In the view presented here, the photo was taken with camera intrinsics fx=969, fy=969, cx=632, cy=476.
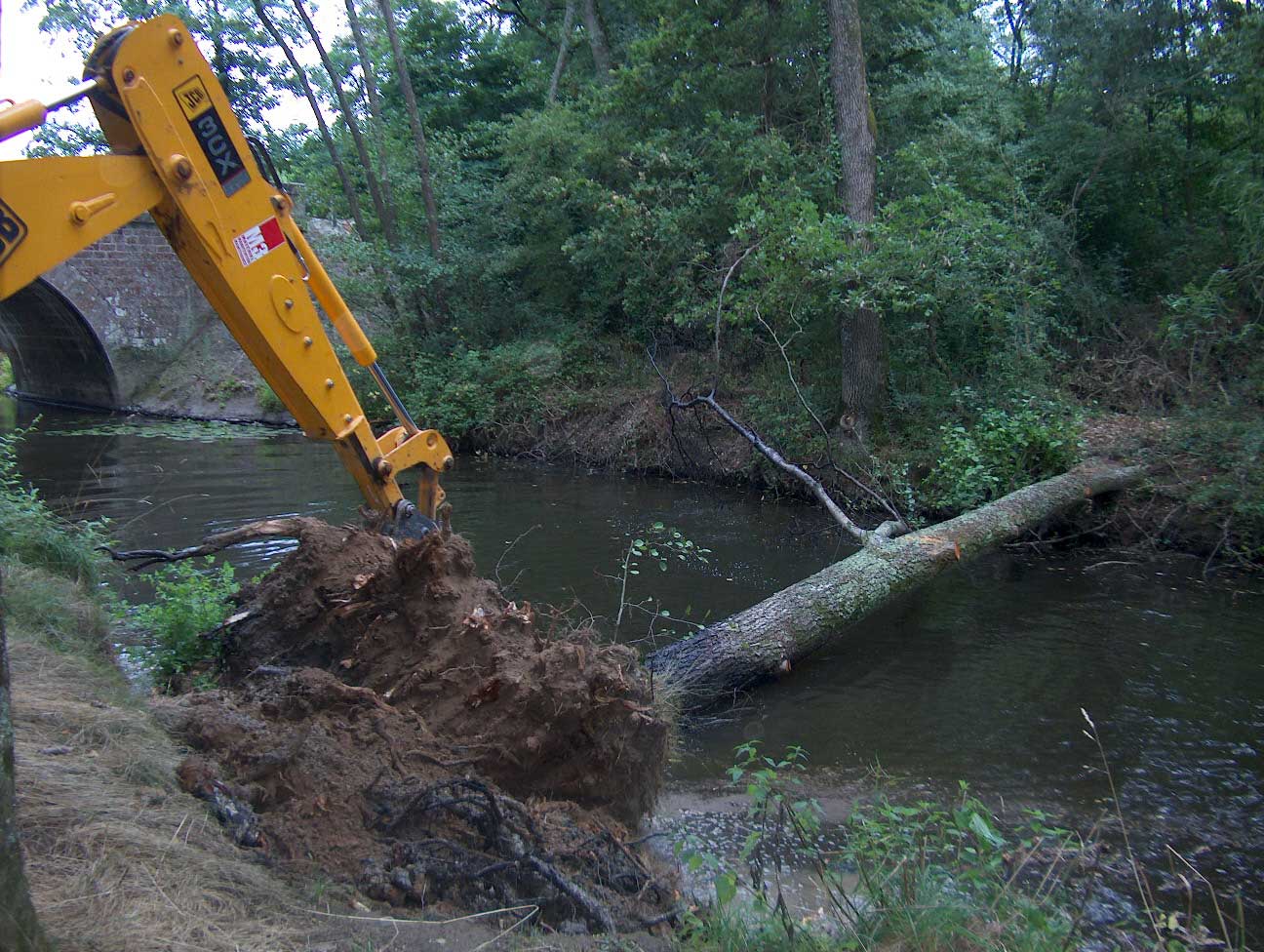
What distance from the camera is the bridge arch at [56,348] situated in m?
22.0

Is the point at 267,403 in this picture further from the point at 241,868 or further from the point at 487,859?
the point at 241,868

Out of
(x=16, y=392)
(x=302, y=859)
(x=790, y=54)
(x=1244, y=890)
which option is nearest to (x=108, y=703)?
(x=302, y=859)

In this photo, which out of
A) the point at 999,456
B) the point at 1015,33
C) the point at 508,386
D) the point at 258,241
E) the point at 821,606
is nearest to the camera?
the point at 258,241

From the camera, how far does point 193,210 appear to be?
15.9 feet

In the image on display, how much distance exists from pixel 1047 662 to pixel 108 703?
613cm

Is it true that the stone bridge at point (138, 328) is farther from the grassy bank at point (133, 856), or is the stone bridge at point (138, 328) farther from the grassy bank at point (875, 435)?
the grassy bank at point (133, 856)

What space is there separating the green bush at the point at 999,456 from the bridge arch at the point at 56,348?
19328 millimetres

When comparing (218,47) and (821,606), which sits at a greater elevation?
(218,47)

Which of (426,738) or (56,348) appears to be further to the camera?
(56,348)

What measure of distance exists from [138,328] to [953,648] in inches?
829

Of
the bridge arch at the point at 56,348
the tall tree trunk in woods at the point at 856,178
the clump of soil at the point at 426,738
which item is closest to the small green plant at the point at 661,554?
the clump of soil at the point at 426,738

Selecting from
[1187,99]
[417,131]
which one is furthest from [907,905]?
[417,131]

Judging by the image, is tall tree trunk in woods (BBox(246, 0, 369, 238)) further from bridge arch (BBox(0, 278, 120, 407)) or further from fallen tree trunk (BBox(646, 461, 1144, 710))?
fallen tree trunk (BBox(646, 461, 1144, 710))

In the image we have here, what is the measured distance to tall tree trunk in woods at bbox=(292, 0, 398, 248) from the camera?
17.3 m
